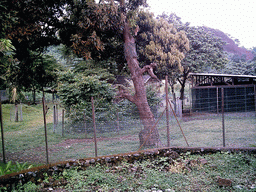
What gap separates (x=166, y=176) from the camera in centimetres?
442

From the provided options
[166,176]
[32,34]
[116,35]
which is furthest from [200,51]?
[166,176]

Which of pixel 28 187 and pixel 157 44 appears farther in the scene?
pixel 157 44

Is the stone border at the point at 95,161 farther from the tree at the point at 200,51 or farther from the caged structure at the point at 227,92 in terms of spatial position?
the tree at the point at 200,51

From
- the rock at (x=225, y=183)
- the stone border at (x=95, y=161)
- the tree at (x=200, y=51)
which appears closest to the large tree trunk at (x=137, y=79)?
the stone border at (x=95, y=161)

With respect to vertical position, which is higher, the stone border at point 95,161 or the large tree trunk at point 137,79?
the large tree trunk at point 137,79

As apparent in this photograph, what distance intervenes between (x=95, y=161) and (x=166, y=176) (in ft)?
5.73

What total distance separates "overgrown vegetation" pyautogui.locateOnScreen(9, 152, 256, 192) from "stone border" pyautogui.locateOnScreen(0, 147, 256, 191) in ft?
0.44

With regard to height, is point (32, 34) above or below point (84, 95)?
above

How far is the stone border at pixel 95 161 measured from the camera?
4230 mm

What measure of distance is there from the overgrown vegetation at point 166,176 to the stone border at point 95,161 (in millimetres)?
135

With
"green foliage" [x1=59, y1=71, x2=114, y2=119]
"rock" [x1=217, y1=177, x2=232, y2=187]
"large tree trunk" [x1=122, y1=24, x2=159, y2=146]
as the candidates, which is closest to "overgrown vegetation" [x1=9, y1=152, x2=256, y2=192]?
"rock" [x1=217, y1=177, x2=232, y2=187]

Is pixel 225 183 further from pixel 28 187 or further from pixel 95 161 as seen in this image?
pixel 28 187

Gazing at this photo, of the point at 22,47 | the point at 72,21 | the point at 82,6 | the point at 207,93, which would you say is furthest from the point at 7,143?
the point at 207,93

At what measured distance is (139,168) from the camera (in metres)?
4.89
